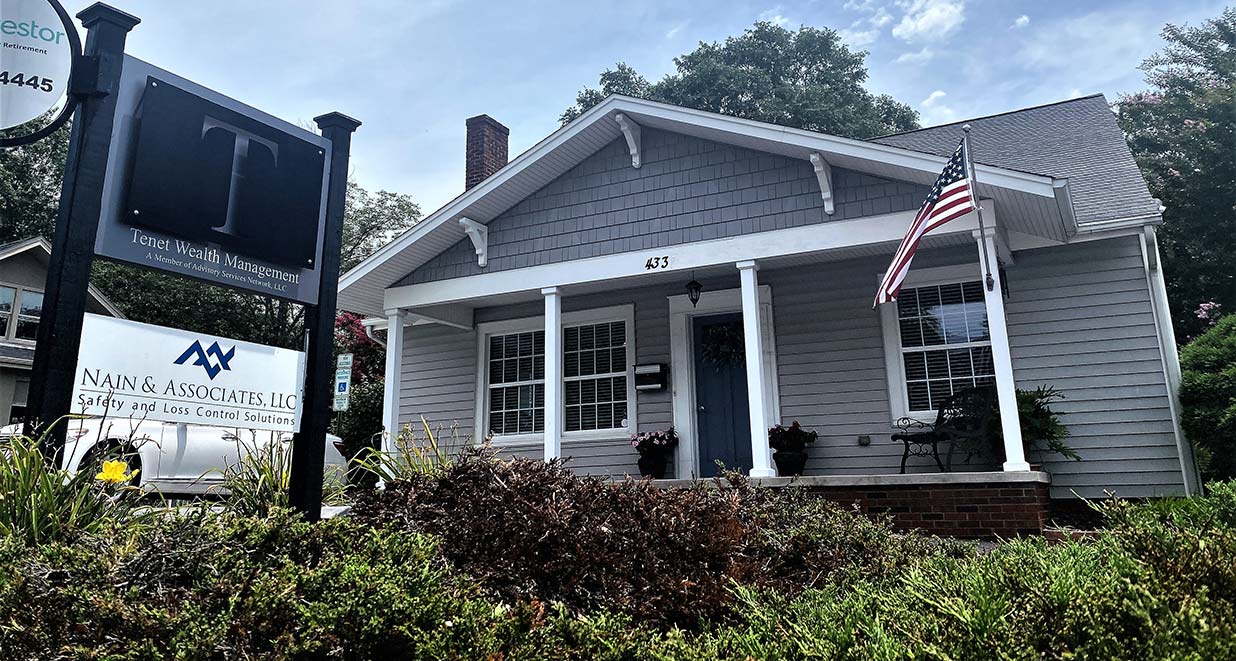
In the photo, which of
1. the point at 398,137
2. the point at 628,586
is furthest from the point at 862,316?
the point at 398,137

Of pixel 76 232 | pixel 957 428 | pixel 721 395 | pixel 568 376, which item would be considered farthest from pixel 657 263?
pixel 76 232

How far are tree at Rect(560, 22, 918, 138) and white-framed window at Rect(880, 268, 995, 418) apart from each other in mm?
18514

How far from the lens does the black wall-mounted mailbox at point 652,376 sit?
9.09 meters

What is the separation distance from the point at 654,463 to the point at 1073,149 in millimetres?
6350

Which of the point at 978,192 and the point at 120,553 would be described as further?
the point at 978,192

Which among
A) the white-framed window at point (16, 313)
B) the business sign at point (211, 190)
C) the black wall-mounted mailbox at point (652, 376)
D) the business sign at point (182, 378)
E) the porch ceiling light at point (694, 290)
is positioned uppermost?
the white-framed window at point (16, 313)

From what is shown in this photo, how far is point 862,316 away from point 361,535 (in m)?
6.45

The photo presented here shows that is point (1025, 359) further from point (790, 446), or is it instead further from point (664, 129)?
point (664, 129)

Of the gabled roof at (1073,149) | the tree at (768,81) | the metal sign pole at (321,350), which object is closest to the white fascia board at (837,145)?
the gabled roof at (1073,149)

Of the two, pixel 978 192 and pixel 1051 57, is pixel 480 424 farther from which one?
pixel 1051 57

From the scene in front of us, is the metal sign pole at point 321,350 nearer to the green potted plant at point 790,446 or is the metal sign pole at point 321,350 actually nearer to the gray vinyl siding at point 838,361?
the green potted plant at point 790,446

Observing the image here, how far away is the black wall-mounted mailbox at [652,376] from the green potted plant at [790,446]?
143cm

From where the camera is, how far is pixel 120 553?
8.51 feet

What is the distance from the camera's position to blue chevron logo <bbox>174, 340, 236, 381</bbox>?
13.1 feet
